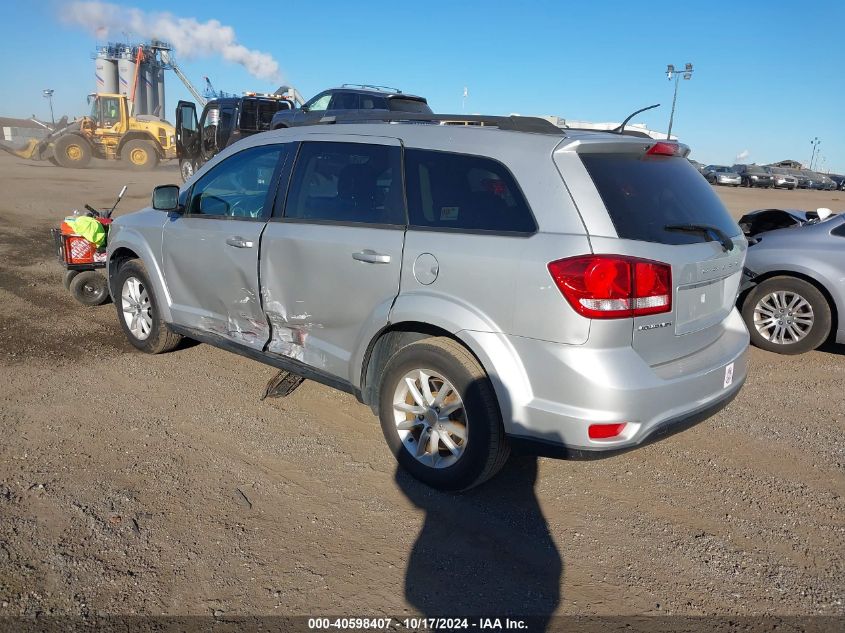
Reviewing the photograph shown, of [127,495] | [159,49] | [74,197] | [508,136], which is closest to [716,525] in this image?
[508,136]

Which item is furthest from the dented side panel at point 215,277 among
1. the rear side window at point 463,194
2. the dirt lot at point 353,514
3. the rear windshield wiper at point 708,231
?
the rear windshield wiper at point 708,231

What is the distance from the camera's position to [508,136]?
3318mm

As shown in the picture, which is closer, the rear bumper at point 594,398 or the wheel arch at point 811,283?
the rear bumper at point 594,398

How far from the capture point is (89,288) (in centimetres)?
710

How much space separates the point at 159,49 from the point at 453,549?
2400 inches

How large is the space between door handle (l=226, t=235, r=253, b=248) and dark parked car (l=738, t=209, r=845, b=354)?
4459mm

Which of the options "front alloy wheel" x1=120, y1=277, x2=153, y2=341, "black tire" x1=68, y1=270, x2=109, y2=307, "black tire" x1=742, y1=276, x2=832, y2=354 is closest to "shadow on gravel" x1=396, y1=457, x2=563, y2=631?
"front alloy wheel" x1=120, y1=277, x2=153, y2=341

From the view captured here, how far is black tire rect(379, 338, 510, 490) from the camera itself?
3207 mm

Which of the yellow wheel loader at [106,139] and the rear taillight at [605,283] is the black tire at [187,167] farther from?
the rear taillight at [605,283]

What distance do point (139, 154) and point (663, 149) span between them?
2963 cm

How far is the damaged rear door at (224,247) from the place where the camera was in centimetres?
432

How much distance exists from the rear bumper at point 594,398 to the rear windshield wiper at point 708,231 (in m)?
0.64

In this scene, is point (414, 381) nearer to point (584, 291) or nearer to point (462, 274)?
point (462, 274)

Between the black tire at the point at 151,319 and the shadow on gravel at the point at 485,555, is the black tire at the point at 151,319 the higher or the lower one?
the higher one
